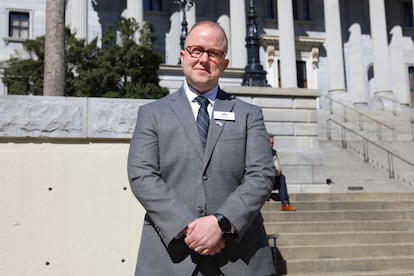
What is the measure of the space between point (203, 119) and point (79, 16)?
32968 millimetres

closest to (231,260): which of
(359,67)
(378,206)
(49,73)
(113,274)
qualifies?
(113,274)

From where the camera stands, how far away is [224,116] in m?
3.26

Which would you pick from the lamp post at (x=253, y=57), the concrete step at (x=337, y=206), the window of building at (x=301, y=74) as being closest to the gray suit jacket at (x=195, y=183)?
the concrete step at (x=337, y=206)

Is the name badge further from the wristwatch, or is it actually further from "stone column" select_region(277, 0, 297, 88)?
"stone column" select_region(277, 0, 297, 88)

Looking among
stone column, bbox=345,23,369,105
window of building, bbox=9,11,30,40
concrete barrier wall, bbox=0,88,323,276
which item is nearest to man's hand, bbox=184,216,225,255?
concrete barrier wall, bbox=0,88,323,276

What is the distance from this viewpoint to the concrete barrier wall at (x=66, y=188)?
5488mm

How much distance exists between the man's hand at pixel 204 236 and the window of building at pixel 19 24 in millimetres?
36671

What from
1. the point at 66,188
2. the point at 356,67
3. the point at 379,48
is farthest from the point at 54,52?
the point at 356,67

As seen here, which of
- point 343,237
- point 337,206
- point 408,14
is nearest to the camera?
point 343,237

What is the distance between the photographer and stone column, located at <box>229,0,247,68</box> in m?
36.7

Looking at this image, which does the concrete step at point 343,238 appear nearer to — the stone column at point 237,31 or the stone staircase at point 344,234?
the stone staircase at point 344,234

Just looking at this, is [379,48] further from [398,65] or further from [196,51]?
[196,51]

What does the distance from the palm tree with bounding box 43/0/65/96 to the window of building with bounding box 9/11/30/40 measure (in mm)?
29815

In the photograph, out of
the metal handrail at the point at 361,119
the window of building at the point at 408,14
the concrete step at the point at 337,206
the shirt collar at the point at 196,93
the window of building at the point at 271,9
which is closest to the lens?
the shirt collar at the point at 196,93
